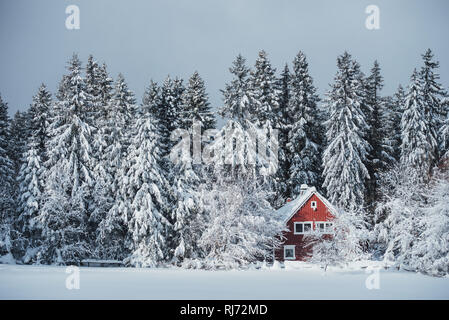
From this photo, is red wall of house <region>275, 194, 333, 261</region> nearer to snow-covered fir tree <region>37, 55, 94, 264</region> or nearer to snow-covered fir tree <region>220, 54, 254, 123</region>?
snow-covered fir tree <region>220, 54, 254, 123</region>

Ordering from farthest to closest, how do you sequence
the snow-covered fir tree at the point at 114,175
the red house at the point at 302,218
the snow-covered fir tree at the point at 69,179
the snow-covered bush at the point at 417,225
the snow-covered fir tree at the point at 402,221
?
the red house at the point at 302,218 < the snow-covered fir tree at the point at 114,175 < the snow-covered fir tree at the point at 69,179 < the snow-covered fir tree at the point at 402,221 < the snow-covered bush at the point at 417,225

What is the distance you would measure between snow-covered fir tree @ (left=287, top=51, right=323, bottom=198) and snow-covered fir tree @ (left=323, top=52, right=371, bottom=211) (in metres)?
2.52

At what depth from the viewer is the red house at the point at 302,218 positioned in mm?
46938

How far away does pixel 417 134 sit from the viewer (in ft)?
155

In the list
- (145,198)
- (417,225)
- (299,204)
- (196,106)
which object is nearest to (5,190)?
(145,198)

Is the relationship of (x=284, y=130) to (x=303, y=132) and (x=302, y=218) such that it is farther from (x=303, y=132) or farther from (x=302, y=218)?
(x=302, y=218)

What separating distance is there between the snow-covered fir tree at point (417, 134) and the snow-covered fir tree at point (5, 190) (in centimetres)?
3241

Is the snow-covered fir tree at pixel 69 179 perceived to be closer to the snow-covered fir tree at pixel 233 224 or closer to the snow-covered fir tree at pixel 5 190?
the snow-covered fir tree at pixel 5 190

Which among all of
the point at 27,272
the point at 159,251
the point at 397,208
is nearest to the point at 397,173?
the point at 397,208

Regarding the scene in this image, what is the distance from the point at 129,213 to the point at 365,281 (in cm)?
1894

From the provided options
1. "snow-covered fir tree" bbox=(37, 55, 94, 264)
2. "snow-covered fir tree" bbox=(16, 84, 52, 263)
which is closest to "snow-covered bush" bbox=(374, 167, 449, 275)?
"snow-covered fir tree" bbox=(37, 55, 94, 264)

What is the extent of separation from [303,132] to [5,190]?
2659cm

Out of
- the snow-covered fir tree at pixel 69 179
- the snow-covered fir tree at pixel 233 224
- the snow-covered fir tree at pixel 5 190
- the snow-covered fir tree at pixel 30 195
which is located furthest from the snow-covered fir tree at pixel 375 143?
the snow-covered fir tree at pixel 5 190

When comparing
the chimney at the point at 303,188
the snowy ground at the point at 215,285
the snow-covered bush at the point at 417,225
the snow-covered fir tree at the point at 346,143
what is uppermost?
the snow-covered fir tree at the point at 346,143
